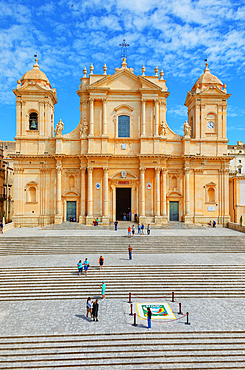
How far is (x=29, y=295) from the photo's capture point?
56.1 ft

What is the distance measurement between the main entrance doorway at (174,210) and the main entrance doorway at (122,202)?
17.5 feet

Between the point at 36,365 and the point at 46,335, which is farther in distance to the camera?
→ the point at 46,335

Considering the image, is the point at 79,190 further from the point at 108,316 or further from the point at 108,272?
the point at 108,316

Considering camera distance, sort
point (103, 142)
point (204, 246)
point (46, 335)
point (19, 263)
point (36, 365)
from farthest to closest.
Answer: point (103, 142), point (204, 246), point (19, 263), point (46, 335), point (36, 365)

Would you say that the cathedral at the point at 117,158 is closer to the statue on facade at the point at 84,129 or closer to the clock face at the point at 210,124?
the statue on facade at the point at 84,129

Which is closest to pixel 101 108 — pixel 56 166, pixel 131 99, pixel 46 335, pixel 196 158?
pixel 131 99

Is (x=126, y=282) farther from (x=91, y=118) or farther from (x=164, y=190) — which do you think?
(x=91, y=118)

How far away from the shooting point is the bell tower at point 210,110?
36.7 metres

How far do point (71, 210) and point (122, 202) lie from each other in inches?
263

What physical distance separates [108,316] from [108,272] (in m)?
4.95

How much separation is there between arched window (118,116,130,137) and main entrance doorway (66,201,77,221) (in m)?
10.6

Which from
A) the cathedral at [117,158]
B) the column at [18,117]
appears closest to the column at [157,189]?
the cathedral at [117,158]

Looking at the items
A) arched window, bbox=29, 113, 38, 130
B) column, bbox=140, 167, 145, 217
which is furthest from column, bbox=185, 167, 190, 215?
arched window, bbox=29, 113, 38, 130

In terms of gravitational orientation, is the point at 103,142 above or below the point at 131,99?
below
